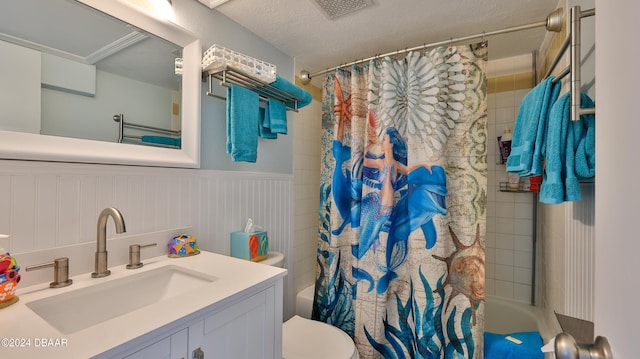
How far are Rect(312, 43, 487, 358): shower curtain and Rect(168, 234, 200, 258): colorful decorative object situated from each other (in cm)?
93

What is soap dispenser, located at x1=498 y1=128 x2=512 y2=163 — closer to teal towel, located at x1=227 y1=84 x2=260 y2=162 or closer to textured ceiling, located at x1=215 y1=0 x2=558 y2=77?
textured ceiling, located at x1=215 y1=0 x2=558 y2=77

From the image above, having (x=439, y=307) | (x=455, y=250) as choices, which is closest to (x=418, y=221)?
(x=455, y=250)

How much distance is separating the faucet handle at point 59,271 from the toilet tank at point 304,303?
4.74 feet

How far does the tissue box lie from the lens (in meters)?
1.46

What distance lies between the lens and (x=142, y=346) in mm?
616

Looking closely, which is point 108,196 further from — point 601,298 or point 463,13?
point 463,13

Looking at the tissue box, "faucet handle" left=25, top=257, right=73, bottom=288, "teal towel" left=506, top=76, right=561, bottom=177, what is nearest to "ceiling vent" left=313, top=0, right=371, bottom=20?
"teal towel" left=506, top=76, right=561, bottom=177

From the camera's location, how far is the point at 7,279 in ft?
2.39

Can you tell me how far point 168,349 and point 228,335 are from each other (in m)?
0.19

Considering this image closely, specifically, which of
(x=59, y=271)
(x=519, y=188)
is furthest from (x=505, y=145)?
(x=59, y=271)

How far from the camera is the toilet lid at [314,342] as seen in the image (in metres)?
1.36

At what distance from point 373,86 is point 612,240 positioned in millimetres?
1586

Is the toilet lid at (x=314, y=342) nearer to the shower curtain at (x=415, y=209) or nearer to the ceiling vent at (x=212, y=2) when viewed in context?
the shower curtain at (x=415, y=209)

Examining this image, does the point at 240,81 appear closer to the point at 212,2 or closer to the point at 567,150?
the point at 212,2
